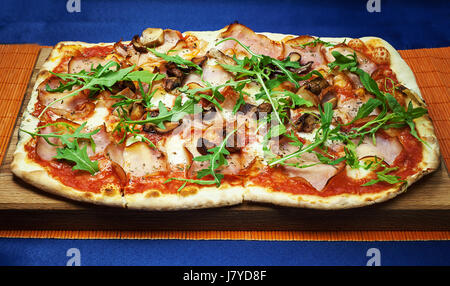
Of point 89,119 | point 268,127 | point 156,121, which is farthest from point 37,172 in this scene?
point 268,127

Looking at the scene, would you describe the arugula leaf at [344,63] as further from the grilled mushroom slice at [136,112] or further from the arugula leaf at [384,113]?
the grilled mushroom slice at [136,112]

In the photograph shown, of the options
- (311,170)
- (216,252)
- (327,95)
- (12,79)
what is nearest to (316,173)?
(311,170)

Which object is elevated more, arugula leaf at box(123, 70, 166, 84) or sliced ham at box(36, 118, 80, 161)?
arugula leaf at box(123, 70, 166, 84)

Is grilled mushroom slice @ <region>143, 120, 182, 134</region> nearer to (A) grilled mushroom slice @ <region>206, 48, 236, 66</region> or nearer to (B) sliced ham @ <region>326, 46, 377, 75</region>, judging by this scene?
(A) grilled mushroom slice @ <region>206, 48, 236, 66</region>

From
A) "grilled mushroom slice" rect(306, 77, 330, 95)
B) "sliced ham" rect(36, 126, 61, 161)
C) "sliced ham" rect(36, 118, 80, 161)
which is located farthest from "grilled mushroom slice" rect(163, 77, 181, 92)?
"grilled mushroom slice" rect(306, 77, 330, 95)

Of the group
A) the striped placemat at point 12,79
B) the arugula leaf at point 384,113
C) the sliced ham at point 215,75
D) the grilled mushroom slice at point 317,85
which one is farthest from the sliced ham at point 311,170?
the striped placemat at point 12,79

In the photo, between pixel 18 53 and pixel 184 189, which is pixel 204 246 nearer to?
pixel 184 189

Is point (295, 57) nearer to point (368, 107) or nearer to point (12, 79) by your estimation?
point (368, 107)
